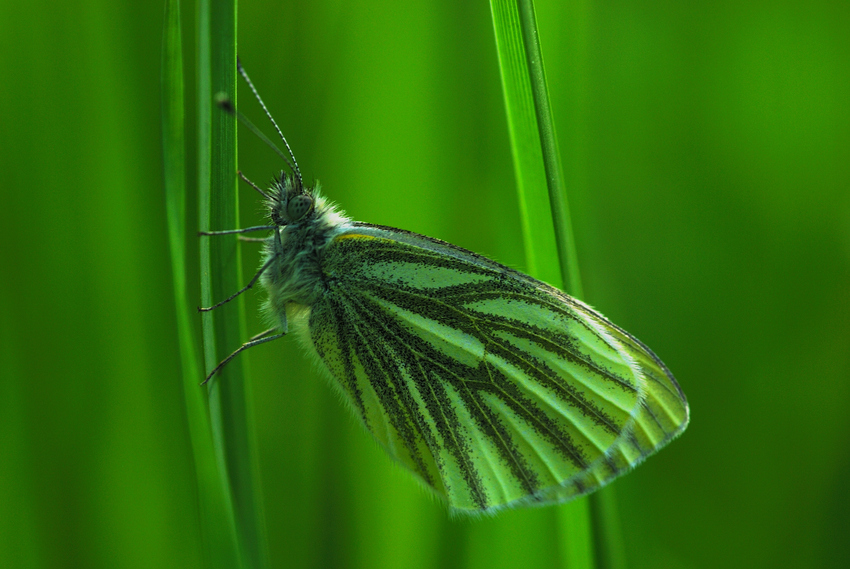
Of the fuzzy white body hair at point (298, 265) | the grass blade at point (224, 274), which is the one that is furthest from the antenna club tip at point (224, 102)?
the fuzzy white body hair at point (298, 265)

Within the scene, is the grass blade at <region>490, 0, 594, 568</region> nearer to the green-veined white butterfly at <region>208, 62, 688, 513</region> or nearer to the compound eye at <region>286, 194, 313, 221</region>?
the green-veined white butterfly at <region>208, 62, 688, 513</region>

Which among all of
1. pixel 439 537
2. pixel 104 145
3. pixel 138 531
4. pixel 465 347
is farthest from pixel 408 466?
pixel 104 145

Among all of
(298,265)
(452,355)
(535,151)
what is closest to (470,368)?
(452,355)

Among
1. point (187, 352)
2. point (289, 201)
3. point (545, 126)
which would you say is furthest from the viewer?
point (289, 201)

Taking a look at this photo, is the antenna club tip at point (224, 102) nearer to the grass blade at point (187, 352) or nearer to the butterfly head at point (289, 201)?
the grass blade at point (187, 352)

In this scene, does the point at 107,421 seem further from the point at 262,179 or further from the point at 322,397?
the point at 262,179

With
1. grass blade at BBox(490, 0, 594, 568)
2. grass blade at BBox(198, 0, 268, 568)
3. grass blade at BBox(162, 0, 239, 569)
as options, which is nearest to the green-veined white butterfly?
grass blade at BBox(490, 0, 594, 568)

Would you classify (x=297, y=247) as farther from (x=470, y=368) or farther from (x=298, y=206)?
(x=470, y=368)

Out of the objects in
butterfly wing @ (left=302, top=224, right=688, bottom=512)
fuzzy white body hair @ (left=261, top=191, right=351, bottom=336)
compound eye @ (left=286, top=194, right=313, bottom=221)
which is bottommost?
butterfly wing @ (left=302, top=224, right=688, bottom=512)
